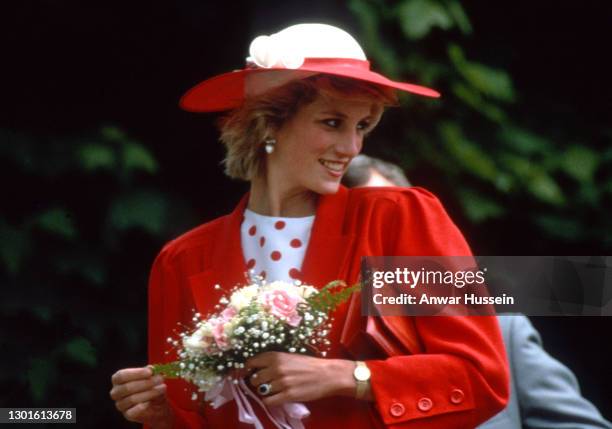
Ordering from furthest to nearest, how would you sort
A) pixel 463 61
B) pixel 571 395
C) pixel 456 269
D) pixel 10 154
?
pixel 463 61
pixel 10 154
pixel 571 395
pixel 456 269

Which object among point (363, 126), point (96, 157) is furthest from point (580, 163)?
point (363, 126)

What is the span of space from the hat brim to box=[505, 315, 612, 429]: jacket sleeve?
1174mm

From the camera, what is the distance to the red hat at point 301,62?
10.3 feet

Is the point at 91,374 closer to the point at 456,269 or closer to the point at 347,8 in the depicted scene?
the point at 347,8

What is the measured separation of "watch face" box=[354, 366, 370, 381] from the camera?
120 inches

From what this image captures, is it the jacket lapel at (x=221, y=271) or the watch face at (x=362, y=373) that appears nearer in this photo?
the watch face at (x=362, y=373)

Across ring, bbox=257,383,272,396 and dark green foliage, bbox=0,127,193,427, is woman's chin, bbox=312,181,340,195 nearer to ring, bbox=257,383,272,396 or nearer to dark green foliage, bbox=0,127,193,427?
ring, bbox=257,383,272,396

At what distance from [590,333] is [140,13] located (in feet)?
7.57

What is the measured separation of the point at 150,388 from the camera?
3209 millimetres

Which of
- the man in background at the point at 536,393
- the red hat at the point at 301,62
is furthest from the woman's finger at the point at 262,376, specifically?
the man in background at the point at 536,393

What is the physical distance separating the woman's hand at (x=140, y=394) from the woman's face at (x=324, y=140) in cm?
59

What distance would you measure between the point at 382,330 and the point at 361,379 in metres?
0.13

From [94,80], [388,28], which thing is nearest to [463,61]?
[388,28]

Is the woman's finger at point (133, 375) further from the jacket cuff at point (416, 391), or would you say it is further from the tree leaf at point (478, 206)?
the tree leaf at point (478, 206)
